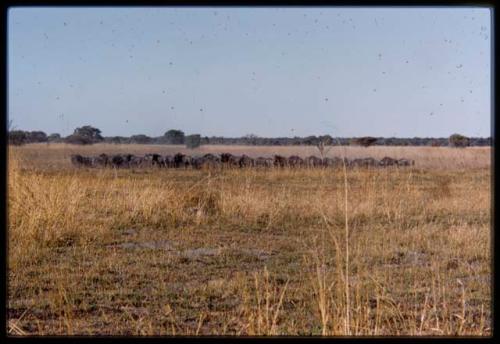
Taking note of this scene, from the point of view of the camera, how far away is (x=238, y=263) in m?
6.20

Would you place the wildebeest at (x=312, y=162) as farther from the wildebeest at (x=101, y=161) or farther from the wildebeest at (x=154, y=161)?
the wildebeest at (x=101, y=161)

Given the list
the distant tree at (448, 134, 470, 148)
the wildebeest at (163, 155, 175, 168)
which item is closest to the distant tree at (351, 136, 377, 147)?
the distant tree at (448, 134, 470, 148)

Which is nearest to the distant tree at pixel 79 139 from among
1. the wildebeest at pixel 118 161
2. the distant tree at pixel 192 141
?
the distant tree at pixel 192 141

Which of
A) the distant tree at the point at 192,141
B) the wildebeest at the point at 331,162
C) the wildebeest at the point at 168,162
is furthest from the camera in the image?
the distant tree at the point at 192,141

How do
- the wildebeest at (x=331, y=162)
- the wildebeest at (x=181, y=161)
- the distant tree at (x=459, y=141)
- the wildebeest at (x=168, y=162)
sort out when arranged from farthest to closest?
the distant tree at (x=459, y=141), the wildebeest at (x=168, y=162), the wildebeest at (x=181, y=161), the wildebeest at (x=331, y=162)

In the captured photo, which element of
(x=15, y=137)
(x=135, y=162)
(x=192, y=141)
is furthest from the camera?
(x=192, y=141)

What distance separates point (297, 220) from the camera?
8.86m

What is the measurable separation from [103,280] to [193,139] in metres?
53.5

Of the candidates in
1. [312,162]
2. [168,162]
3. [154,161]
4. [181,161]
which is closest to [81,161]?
[154,161]

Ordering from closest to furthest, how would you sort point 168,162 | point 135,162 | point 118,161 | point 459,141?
1. point 135,162
2. point 118,161
3. point 168,162
4. point 459,141

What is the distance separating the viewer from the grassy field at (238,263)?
4070mm

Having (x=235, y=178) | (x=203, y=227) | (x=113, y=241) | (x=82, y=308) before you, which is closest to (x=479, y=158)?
(x=235, y=178)

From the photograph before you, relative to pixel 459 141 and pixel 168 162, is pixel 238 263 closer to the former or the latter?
pixel 168 162

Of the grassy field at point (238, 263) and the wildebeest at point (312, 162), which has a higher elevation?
the wildebeest at point (312, 162)
